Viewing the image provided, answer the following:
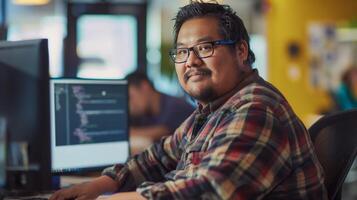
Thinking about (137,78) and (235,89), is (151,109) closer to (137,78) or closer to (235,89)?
(137,78)

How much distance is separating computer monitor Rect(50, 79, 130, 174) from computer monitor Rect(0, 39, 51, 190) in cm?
55

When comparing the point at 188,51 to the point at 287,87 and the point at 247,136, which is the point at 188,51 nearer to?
the point at 247,136

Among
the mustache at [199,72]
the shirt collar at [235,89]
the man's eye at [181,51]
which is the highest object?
the man's eye at [181,51]

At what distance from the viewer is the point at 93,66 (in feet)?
19.9

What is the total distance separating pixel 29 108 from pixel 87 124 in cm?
A: 76

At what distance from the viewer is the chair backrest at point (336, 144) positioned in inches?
76.3

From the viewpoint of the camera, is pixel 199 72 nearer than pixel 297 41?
Yes

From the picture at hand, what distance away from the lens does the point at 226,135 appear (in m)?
1.48

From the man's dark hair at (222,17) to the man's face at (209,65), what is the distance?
0.07 ft

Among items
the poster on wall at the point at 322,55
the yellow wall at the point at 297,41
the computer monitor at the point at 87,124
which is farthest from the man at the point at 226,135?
the poster on wall at the point at 322,55

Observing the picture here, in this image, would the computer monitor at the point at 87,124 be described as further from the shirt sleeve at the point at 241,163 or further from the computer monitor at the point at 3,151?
the shirt sleeve at the point at 241,163

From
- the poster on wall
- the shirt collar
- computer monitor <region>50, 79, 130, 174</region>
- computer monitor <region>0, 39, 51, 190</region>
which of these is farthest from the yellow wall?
computer monitor <region>0, 39, 51, 190</region>

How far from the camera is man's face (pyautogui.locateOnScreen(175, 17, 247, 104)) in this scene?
1.72 m

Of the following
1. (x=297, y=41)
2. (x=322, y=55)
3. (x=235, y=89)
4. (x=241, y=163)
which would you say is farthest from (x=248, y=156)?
(x=322, y=55)
